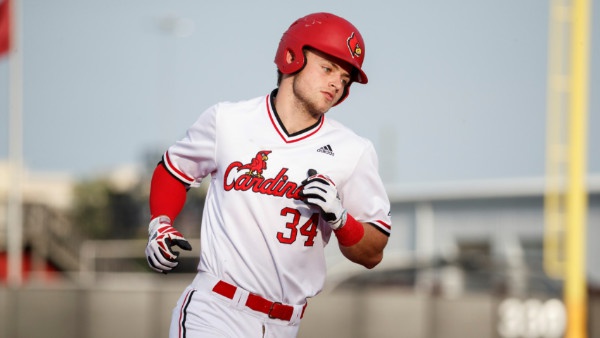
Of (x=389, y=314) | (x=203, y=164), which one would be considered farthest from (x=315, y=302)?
(x=203, y=164)

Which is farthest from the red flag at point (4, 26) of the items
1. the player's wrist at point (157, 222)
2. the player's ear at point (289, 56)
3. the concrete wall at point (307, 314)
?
the player's ear at point (289, 56)

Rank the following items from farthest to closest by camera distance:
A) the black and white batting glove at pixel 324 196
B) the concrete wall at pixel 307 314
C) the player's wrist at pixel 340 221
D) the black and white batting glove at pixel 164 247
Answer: the concrete wall at pixel 307 314, the black and white batting glove at pixel 164 247, the player's wrist at pixel 340 221, the black and white batting glove at pixel 324 196

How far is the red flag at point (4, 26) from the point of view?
17891 mm

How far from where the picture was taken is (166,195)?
494cm

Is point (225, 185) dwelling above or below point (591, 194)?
above

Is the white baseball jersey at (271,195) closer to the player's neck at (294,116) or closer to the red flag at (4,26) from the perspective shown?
the player's neck at (294,116)

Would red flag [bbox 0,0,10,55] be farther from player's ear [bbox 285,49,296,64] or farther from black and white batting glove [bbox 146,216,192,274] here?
black and white batting glove [bbox 146,216,192,274]

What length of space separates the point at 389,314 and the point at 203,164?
309 inches

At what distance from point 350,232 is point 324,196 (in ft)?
1.04

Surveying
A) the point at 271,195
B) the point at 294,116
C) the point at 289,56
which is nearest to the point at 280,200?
the point at 271,195

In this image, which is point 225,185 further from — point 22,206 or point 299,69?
point 22,206

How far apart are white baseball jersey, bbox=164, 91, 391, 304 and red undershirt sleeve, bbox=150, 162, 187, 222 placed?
18 centimetres

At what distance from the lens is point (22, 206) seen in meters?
28.2

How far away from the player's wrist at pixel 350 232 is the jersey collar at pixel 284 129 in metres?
0.45
